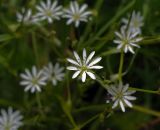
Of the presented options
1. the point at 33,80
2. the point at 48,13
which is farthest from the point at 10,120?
the point at 48,13

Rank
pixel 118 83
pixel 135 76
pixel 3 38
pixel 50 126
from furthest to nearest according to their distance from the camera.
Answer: pixel 135 76 < pixel 50 126 < pixel 3 38 < pixel 118 83

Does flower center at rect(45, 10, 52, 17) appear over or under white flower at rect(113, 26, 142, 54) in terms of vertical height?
over

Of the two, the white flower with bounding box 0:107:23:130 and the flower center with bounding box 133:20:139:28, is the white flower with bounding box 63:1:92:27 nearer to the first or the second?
the flower center with bounding box 133:20:139:28

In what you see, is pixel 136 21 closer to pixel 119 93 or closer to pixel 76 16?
pixel 76 16

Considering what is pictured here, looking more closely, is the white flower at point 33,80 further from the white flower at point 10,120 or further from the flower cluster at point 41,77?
the white flower at point 10,120

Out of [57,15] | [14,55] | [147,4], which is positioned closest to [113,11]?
[147,4]

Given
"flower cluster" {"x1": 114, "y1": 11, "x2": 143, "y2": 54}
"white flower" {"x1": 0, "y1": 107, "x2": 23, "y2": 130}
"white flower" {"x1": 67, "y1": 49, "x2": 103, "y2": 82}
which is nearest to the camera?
"white flower" {"x1": 67, "y1": 49, "x2": 103, "y2": 82}

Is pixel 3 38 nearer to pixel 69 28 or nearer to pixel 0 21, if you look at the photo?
pixel 0 21

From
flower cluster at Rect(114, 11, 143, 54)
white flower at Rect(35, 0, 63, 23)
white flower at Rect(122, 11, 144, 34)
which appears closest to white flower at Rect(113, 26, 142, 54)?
flower cluster at Rect(114, 11, 143, 54)
